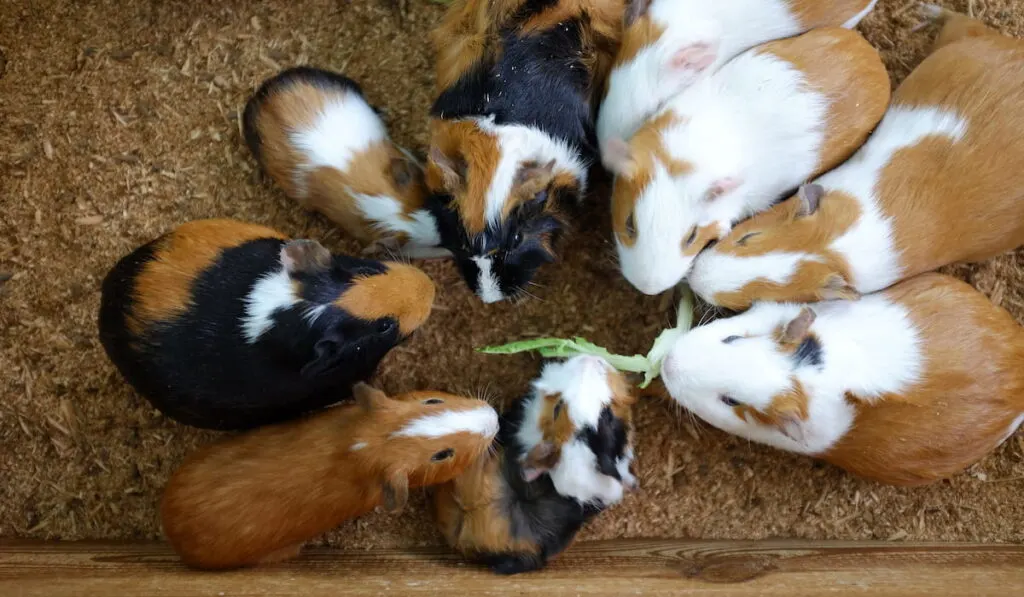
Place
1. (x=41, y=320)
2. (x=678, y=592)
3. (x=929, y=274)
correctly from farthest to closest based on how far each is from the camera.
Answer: (x=41, y=320) → (x=929, y=274) → (x=678, y=592)

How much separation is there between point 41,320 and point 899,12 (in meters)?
4.02

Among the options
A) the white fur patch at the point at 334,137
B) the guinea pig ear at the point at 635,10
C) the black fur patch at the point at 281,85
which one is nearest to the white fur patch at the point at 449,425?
the white fur patch at the point at 334,137

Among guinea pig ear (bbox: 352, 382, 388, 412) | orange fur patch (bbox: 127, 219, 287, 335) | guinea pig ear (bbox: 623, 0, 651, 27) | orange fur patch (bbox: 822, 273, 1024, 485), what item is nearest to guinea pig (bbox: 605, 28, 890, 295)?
guinea pig ear (bbox: 623, 0, 651, 27)

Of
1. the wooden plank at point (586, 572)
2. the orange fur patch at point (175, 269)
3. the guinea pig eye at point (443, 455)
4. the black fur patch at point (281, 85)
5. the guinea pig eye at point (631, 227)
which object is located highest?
the black fur patch at point (281, 85)

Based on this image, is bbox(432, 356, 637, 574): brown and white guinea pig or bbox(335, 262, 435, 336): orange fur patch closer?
bbox(335, 262, 435, 336): orange fur patch

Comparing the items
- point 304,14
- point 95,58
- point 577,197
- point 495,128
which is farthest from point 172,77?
point 577,197

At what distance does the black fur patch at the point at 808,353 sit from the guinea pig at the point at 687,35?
41.6 inches

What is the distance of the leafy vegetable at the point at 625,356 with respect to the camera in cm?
324

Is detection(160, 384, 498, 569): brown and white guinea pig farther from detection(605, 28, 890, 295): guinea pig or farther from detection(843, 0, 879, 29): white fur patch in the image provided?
detection(843, 0, 879, 29): white fur patch

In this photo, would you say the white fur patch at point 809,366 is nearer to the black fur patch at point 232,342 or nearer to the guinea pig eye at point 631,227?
the guinea pig eye at point 631,227

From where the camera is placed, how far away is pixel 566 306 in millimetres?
3484

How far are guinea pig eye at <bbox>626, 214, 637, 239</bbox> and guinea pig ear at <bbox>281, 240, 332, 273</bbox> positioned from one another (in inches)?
44.6

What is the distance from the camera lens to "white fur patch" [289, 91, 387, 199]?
10.5ft

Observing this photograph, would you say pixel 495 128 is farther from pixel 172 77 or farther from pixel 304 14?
pixel 172 77
